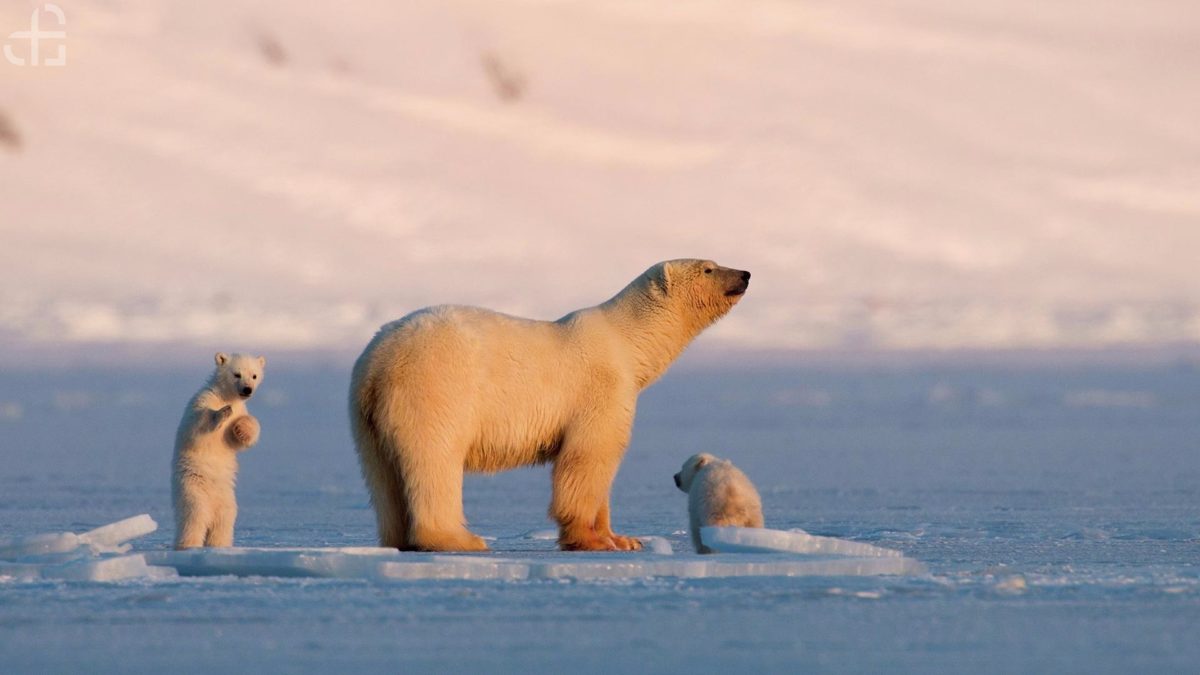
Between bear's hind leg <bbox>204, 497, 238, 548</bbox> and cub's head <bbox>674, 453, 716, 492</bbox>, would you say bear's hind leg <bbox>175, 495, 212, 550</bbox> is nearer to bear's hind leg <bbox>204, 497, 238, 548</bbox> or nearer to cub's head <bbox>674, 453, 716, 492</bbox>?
bear's hind leg <bbox>204, 497, 238, 548</bbox>

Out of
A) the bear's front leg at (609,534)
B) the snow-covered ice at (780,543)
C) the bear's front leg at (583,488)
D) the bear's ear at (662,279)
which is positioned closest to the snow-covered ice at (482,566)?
the snow-covered ice at (780,543)

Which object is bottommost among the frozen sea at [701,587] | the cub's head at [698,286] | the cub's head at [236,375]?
the frozen sea at [701,587]

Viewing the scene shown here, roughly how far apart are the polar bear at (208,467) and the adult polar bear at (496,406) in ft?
1.89

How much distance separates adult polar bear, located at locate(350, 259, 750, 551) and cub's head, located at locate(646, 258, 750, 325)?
0.05m

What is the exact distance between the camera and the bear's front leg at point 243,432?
7.61m

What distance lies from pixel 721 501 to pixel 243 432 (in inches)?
89.7

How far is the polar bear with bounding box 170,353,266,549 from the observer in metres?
7.58

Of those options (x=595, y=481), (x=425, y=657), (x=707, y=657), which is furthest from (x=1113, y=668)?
(x=595, y=481)

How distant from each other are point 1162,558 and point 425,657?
4.04m

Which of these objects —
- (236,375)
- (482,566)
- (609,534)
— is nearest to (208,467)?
(236,375)

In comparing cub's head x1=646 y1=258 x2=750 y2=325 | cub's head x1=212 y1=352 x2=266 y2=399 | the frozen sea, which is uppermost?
cub's head x1=646 y1=258 x2=750 y2=325

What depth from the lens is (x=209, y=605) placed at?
588cm

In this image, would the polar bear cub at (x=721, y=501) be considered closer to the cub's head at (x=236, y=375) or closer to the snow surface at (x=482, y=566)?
the snow surface at (x=482, y=566)

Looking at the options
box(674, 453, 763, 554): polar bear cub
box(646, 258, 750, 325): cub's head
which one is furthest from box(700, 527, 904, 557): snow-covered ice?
box(646, 258, 750, 325): cub's head
